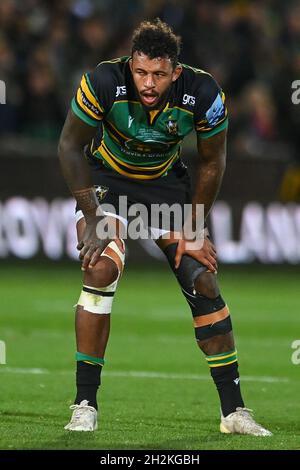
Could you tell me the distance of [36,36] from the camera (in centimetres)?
1745

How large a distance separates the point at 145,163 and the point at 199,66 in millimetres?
10117

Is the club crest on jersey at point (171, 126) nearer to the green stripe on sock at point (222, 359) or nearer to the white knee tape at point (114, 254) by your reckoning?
the white knee tape at point (114, 254)

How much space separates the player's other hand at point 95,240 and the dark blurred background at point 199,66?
899 cm

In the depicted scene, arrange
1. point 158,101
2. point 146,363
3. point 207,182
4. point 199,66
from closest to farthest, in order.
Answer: point 158,101
point 207,182
point 146,363
point 199,66

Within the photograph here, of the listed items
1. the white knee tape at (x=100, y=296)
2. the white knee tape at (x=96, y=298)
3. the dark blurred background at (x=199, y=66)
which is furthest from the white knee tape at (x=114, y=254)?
the dark blurred background at (x=199, y=66)

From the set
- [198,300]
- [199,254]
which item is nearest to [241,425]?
[198,300]

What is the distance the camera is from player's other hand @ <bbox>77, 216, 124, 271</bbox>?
6.61m

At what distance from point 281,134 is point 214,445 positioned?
39.3 feet

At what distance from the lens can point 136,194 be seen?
6977 millimetres

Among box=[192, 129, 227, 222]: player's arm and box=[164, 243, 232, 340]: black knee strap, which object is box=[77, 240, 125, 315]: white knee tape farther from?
box=[192, 129, 227, 222]: player's arm

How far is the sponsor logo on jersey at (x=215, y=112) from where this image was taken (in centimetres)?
664

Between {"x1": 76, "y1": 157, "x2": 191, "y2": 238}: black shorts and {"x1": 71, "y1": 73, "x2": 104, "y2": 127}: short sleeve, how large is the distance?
1.72ft

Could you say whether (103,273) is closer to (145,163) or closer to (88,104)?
(145,163)
